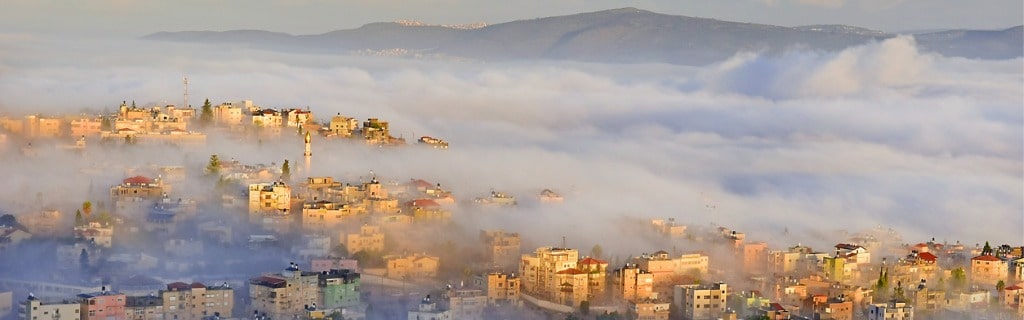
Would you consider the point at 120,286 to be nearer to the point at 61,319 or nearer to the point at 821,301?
the point at 61,319

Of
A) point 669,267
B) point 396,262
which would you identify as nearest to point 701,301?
point 669,267

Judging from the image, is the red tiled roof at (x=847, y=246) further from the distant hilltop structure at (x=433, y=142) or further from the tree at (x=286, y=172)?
the distant hilltop structure at (x=433, y=142)

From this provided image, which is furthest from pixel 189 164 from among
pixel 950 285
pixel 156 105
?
pixel 950 285

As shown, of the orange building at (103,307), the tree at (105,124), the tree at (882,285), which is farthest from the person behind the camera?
the tree at (105,124)

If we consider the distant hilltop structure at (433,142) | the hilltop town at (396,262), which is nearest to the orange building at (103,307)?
the hilltop town at (396,262)

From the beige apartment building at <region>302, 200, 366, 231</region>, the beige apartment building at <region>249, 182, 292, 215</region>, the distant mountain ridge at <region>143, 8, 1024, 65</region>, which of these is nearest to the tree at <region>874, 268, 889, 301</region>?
the beige apartment building at <region>302, 200, 366, 231</region>

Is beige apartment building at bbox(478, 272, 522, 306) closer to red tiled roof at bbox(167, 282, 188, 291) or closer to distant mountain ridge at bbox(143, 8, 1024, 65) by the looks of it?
red tiled roof at bbox(167, 282, 188, 291)

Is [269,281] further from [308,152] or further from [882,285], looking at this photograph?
[308,152]
